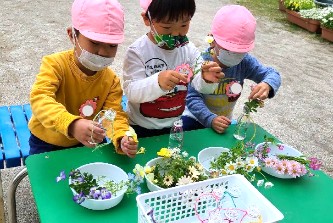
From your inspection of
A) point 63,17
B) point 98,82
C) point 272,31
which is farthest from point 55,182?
point 272,31

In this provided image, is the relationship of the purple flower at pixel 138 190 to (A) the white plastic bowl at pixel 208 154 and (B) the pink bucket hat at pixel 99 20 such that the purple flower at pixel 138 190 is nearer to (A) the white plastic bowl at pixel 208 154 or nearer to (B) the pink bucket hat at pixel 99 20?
(A) the white plastic bowl at pixel 208 154

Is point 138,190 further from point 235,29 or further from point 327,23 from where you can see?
point 327,23

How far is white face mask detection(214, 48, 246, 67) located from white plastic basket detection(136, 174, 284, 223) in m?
0.90

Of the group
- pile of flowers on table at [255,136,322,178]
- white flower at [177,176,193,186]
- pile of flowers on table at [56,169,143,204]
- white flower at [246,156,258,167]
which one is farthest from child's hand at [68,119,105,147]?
pile of flowers on table at [255,136,322,178]

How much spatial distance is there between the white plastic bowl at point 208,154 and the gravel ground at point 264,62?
118cm

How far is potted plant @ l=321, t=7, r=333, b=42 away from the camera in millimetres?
6324

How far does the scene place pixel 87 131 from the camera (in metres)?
1.57

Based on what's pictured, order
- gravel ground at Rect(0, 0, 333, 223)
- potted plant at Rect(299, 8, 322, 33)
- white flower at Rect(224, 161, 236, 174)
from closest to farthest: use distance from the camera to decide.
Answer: white flower at Rect(224, 161, 236, 174) → gravel ground at Rect(0, 0, 333, 223) → potted plant at Rect(299, 8, 322, 33)

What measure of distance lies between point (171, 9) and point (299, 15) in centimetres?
565

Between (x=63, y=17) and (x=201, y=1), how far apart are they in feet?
A: 9.66

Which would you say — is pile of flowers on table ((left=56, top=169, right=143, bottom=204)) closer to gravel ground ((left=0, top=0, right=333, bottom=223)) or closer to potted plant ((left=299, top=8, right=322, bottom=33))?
gravel ground ((left=0, top=0, right=333, bottom=223))

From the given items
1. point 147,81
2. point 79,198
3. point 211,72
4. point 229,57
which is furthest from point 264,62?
point 79,198

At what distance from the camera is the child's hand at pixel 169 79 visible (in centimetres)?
173

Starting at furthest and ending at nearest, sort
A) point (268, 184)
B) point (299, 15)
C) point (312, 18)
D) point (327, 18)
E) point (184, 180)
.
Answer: point (299, 15) → point (312, 18) → point (327, 18) → point (268, 184) → point (184, 180)
